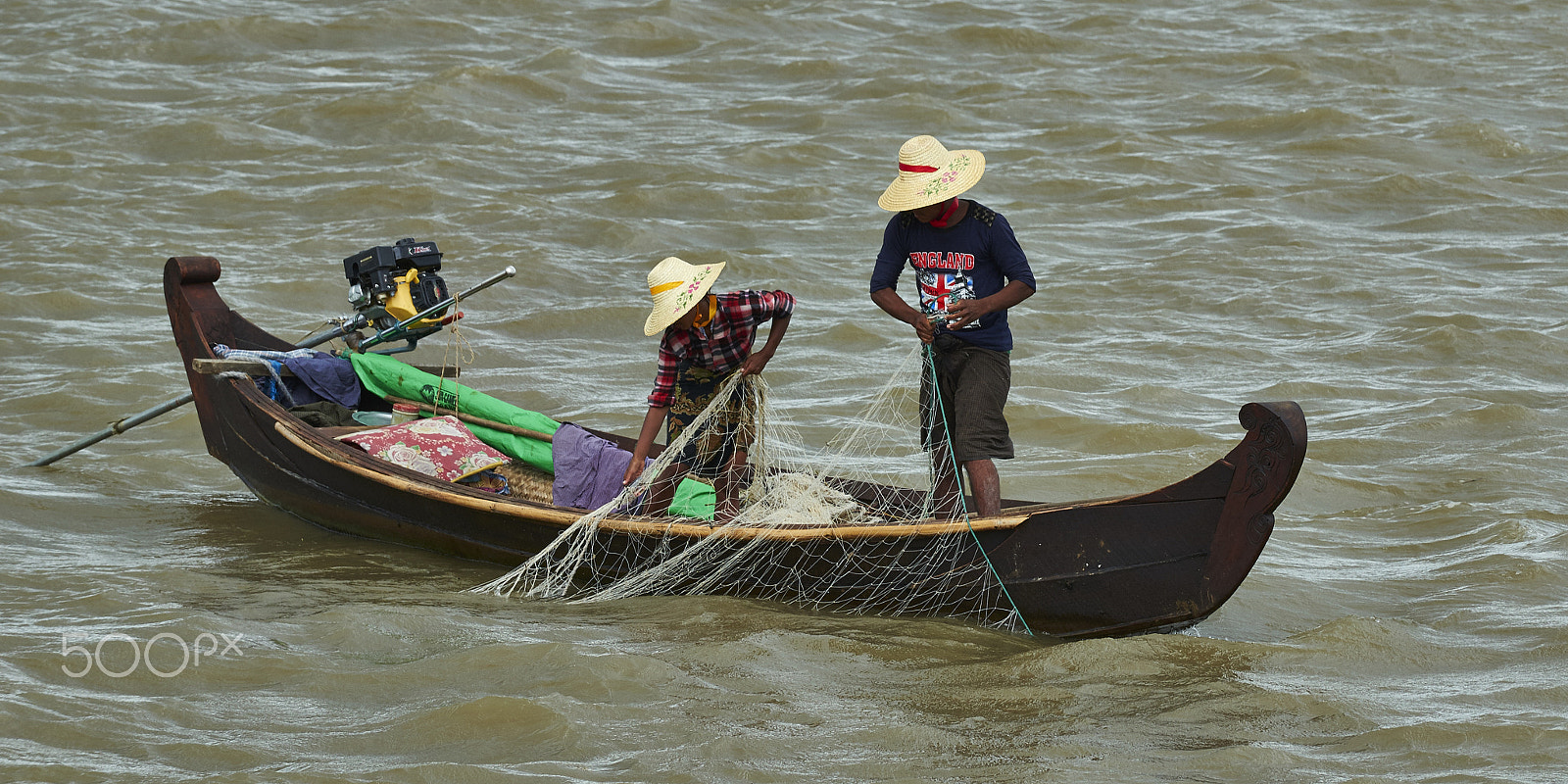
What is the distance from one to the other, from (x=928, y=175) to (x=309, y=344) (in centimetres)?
322

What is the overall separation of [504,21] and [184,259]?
9.73 m

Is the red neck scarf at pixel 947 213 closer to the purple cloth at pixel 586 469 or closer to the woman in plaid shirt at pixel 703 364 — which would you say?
the woman in plaid shirt at pixel 703 364

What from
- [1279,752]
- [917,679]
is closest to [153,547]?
[917,679]

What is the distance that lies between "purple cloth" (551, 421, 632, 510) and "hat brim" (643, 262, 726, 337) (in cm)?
90

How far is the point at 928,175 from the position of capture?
4.84 metres

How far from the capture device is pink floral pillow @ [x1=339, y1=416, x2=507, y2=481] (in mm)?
5926

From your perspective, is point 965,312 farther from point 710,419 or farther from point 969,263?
point 710,419

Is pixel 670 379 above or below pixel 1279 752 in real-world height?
above

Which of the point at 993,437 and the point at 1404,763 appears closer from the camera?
the point at 1404,763

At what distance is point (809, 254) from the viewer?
35.0 feet

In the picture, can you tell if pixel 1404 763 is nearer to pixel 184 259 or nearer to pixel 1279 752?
pixel 1279 752

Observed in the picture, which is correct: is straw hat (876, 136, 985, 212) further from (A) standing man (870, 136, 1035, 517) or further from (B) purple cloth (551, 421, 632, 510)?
(B) purple cloth (551, 421, 632, 510)

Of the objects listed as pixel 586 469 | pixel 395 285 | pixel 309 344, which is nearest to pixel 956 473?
pixel 586 469

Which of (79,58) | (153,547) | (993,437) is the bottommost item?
(153,547)
